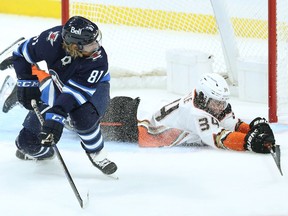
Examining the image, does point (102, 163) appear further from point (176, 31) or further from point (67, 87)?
point (176, 31)

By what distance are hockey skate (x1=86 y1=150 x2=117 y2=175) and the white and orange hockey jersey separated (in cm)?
60

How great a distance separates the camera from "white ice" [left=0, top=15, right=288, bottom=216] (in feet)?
10.3

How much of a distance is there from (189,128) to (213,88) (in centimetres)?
26

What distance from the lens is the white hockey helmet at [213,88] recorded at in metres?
4.00

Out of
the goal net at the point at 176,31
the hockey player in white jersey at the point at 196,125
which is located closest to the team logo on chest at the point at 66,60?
the hockey player in white jersey at the point at 196,125

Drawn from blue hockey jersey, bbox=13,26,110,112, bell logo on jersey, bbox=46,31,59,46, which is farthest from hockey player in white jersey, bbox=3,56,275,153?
bell logo on jersey, bbox=46,31,59,46

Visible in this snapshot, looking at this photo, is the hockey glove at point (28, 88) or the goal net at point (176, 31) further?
the goal net at point (176, 31)

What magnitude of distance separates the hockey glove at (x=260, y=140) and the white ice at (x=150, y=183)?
0.04 meters

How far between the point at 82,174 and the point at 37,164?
0.86 ft

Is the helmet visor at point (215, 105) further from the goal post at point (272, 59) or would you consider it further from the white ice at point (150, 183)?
the goal post at point (272, 59)

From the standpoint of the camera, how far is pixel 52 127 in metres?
3.31

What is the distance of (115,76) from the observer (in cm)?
562

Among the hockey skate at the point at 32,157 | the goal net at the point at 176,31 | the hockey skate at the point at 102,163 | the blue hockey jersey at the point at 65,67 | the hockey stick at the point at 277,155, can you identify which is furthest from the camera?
the goal net at the point at 176,31

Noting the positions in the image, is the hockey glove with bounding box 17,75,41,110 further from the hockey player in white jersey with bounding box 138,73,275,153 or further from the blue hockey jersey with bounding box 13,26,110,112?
the hockey player in white jersey with bounding box 138,73,275,153
